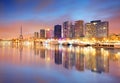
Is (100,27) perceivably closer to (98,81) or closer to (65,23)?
(65,23)

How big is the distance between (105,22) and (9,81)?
316 feet

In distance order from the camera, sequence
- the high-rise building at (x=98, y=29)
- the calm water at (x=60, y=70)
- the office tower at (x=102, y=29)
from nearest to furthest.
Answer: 1. the calm water at (x=60, y=70)
2. the office tower at (x=102, y=29)
3. the high-rise building at (x=98, y=29)

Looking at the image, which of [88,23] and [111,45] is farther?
[88,23]

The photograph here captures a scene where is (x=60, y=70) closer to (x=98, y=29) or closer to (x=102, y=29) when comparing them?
(x=102, y=29)

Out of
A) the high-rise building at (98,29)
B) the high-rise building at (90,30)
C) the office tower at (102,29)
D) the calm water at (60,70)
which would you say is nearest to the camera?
the calm water at (60,70)

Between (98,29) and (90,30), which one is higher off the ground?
(98,29)

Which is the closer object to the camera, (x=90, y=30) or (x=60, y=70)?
(x=60, y=70)

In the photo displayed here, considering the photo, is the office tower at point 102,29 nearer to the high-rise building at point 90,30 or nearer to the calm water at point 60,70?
the high-rise building at point 90,30

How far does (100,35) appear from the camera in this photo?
→ 104 meters

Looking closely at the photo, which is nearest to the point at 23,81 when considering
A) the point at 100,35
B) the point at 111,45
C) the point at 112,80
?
the point at 112,80

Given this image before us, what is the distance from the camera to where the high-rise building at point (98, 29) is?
103969 millimetres

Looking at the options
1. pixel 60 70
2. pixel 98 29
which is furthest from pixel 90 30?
pixel 60 70

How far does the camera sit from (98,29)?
106 m

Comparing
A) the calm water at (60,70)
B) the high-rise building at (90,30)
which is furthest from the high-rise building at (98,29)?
the calm water at (60,70)
